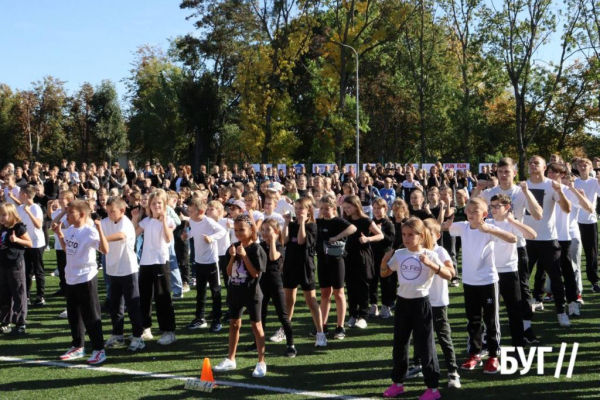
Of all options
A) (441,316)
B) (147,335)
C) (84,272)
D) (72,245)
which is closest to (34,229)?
(147,335)

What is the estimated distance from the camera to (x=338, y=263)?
7961mm

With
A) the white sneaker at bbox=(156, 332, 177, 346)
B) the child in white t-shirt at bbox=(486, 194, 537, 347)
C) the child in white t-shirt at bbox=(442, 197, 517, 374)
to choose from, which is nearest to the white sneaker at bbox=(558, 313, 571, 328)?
the child in white t-shirt at bbox=(486, 194, 537, 347)

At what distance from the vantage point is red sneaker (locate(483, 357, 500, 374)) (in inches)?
252

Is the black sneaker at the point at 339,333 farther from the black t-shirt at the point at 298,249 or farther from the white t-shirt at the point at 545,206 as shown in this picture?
the white t-shirt at the point at 545,206

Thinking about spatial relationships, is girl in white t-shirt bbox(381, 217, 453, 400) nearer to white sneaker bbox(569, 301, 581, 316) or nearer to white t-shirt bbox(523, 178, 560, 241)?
white t-shirt bbox(523, 178, 560, 241)

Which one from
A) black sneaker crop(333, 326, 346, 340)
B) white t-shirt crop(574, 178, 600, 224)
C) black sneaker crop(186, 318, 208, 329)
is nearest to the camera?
black sneaker crop(333, 326, 346, 340)

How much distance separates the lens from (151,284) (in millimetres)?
8070

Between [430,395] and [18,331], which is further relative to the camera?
[18,331]

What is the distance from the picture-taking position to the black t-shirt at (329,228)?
26.1 feet

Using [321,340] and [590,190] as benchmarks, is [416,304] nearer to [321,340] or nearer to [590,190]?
[321,340]

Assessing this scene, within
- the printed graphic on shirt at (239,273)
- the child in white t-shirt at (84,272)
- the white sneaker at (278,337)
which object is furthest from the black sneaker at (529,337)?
the child in white t-shirt at (84,272)

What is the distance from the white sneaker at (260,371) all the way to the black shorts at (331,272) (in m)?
1.65

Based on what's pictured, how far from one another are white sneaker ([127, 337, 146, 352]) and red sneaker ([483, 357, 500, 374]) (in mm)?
4096

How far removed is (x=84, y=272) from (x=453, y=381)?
423 cm
